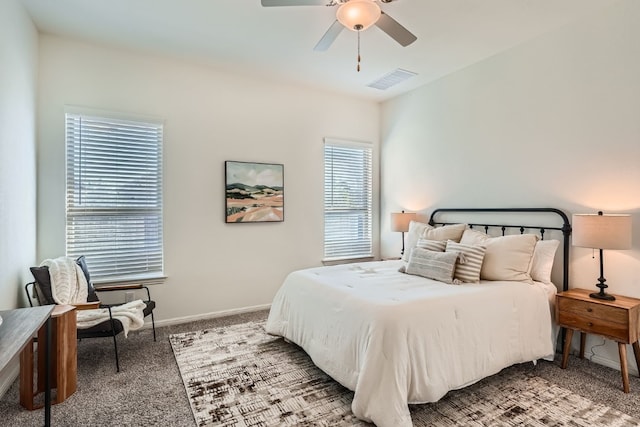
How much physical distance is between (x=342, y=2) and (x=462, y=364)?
2.48 meters

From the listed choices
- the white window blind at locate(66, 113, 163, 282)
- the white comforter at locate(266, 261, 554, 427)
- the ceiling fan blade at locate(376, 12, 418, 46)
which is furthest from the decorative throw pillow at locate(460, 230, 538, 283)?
the white window blind at locate(66, 113, 163, 282)

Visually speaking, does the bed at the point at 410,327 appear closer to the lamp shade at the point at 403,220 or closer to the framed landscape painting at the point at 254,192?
the lamp shade at the point at 403,220

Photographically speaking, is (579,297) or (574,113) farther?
(574,113)

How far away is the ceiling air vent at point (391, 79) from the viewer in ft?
13.0

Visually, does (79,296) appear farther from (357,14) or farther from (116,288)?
(357,14)

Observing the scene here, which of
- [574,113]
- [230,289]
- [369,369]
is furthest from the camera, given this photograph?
[230,289]

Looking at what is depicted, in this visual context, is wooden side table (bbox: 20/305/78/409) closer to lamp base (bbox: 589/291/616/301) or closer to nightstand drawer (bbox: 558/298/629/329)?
nightstand drawer (bbox: 558/298/629/329)

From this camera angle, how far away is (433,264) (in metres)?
2.91

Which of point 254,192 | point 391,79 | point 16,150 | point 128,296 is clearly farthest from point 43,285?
point 391,79

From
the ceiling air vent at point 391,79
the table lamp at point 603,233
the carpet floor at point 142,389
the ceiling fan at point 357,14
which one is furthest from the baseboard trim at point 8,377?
the ceiling air vent at point 391,79

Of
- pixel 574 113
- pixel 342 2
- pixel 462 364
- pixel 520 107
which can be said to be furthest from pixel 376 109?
pixel 462 364

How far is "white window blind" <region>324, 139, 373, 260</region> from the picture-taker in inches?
188

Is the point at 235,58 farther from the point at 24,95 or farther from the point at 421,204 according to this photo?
the point at 421,204

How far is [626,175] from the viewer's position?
263 centimetres
